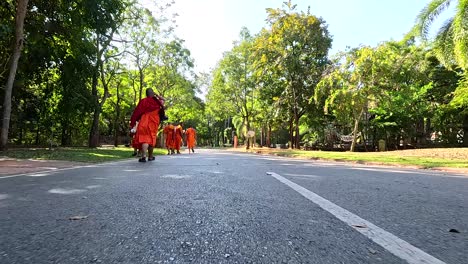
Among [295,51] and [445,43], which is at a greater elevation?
[295,51]

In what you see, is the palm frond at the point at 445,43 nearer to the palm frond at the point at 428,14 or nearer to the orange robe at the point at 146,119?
the palm frond at the point at 428,14

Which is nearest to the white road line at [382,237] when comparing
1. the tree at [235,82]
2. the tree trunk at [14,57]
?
the tree trunk at [14,57]

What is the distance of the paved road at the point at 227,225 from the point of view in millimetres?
2199

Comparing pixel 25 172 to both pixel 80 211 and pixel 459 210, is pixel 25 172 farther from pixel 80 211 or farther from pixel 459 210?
pixel 459 210

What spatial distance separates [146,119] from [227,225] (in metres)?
7.97

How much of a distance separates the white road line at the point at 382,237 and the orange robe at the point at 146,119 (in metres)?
7.26

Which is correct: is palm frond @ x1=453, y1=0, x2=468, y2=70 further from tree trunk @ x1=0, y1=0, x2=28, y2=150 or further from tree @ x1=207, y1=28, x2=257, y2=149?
tree @ x1=207, y1=28, x2=257, y2=149

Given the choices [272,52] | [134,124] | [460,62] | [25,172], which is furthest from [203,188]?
[272,52]

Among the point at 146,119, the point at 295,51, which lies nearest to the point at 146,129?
the point at 146,119

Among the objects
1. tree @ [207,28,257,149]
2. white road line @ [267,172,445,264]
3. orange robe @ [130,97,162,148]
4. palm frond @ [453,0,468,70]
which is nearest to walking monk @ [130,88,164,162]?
orange robe @ [130,97,162,148]

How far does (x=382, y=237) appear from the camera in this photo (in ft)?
8.61

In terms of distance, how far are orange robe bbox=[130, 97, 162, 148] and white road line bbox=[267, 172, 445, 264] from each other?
726 centimetres

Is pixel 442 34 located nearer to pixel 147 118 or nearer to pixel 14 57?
pixel 147 118

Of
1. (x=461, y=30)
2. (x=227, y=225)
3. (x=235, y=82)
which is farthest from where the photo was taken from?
(x=235, y=82)
